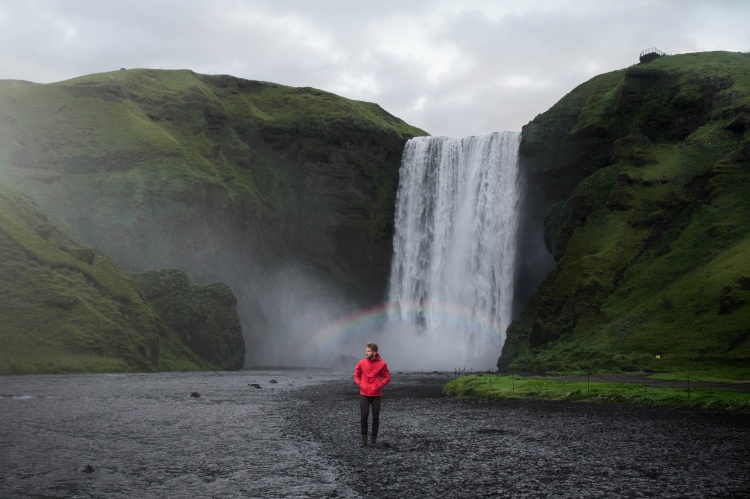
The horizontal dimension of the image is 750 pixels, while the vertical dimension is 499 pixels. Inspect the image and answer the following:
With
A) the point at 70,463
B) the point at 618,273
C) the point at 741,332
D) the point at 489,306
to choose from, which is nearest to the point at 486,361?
the point at 489,306

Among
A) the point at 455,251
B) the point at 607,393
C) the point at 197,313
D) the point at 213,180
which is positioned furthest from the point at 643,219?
the point at 213,180

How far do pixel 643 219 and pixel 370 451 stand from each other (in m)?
64.2

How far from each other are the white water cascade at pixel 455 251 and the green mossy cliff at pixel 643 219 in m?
4.85

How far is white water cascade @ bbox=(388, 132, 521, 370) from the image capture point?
96.7 meters

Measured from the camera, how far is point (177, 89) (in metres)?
141

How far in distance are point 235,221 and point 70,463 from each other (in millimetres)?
102534

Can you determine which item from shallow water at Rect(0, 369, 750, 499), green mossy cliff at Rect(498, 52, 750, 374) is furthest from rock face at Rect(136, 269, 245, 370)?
shallow water at Rect(0, 369, 750, 499)

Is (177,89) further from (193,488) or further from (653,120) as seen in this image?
(193,488)

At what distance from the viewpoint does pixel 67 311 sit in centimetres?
7575

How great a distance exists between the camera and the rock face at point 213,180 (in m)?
107

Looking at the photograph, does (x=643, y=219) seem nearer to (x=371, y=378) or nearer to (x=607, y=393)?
(x=607, y=393)

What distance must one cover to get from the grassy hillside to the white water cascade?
31055 mm

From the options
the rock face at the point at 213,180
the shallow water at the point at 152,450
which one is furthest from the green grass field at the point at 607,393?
the rock face at the point at 213,180

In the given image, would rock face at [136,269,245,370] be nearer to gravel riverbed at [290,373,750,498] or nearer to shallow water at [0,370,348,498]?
shallow water at [0,370,348,498]
